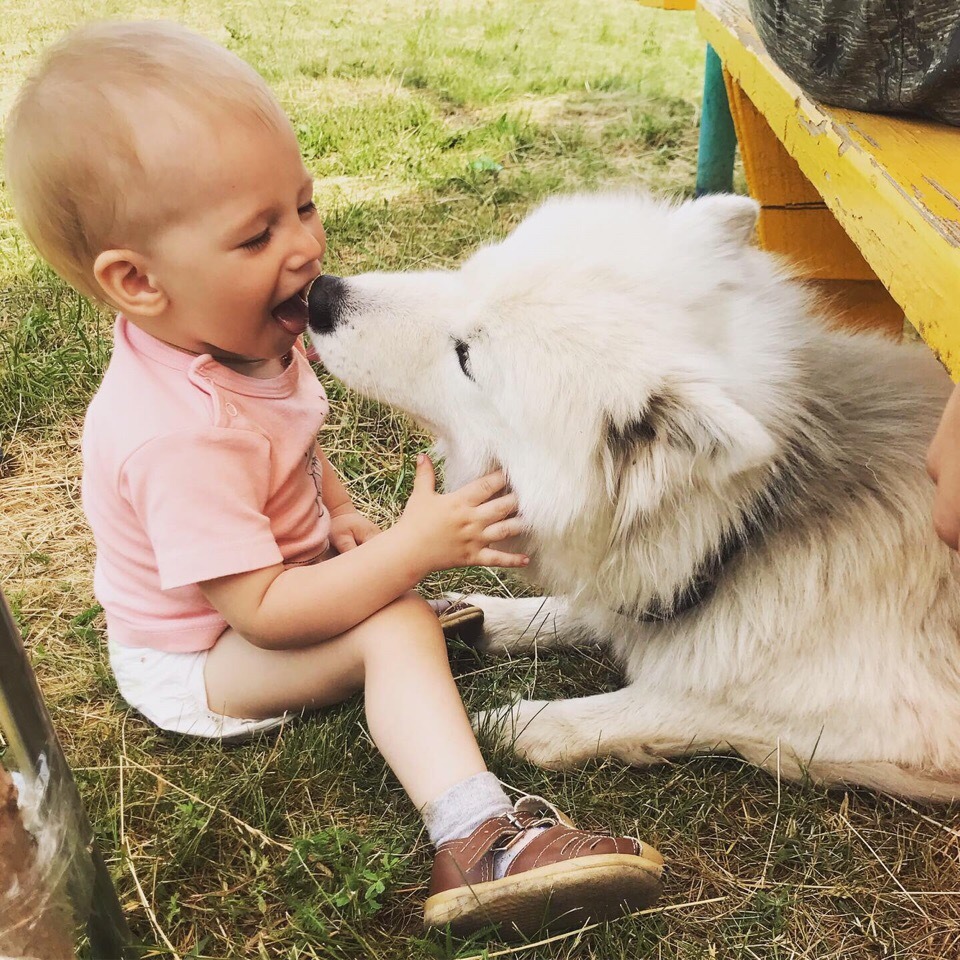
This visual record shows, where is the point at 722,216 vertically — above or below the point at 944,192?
below

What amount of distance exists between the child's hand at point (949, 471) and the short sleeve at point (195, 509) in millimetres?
1108

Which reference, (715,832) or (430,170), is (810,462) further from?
(430,170)

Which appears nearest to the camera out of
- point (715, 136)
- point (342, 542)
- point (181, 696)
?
point (181, 696)

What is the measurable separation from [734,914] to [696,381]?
3.13 feet

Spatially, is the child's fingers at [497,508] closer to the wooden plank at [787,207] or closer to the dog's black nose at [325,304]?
the dog's black nose at [325,304]

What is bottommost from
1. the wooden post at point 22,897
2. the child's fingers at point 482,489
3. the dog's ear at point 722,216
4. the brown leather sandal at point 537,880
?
the brown leather sandal at point 537,880

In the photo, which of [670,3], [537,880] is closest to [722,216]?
[537,880]

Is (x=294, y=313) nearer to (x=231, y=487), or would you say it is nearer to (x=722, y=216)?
(x=231, y=487)

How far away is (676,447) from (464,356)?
0.45 m

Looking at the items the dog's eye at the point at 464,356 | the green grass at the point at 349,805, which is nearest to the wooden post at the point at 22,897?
the green grass at the point at 349,805

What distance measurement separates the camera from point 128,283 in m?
1.73

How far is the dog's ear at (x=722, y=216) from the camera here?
190 centimetres

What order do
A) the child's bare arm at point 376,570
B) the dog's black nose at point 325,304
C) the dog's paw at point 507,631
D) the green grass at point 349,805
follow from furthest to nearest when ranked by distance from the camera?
the dog's paw at point 507,631, the dog's black nose at point 325,304, the child's bare arm at point 376,570, the green grass at point 349,805

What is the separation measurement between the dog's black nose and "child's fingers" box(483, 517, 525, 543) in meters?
0.51
